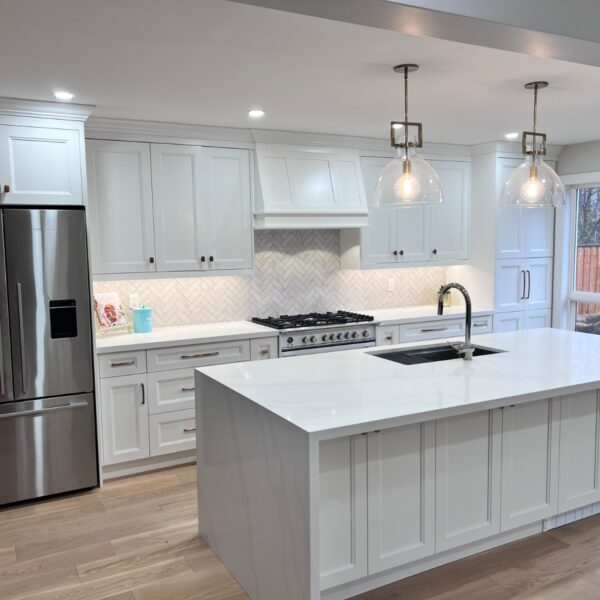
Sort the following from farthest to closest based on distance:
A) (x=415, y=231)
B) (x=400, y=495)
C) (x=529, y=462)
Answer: (x=415, y=231), (x=529, y=462), (x=400, y=495)

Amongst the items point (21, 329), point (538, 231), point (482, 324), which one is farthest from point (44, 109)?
point (538, 231)

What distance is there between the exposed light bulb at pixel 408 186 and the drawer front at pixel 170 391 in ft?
6.66

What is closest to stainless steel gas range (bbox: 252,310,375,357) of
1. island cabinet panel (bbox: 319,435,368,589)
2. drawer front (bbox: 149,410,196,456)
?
drawer front (bbox: 149,410,196,456)

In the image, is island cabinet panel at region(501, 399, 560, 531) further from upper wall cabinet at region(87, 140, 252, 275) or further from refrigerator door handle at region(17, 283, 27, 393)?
refrigerator door handle at region(17, 283, 27, 393)

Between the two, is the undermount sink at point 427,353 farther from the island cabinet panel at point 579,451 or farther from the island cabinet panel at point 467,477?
the island cabinet panel at point 467,477

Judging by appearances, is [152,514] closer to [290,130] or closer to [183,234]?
[183,234]

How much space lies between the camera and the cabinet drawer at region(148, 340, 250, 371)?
4031 millimetres

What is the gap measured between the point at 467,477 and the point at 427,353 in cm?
99

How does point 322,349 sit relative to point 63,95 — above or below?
below

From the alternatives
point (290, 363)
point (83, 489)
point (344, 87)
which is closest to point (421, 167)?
point (344, 87)

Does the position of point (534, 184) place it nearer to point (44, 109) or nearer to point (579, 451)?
point (579, 451)

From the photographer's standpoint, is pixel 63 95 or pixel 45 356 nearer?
pixel 63 95

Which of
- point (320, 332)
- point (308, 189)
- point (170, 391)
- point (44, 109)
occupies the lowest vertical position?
point (170, 391)

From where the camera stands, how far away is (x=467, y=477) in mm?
2652
